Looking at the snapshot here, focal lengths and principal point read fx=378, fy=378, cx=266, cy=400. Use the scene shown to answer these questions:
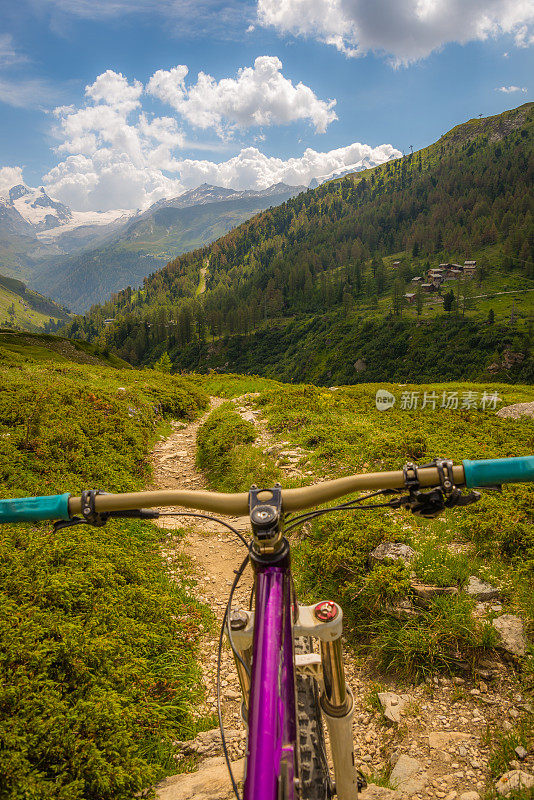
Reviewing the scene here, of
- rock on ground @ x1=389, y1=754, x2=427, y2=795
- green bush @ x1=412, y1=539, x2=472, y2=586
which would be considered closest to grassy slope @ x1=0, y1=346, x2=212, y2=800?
rock on ground @ x1=389, y1=754, x2=427, y2=795

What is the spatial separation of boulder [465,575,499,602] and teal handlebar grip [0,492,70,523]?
632 cm

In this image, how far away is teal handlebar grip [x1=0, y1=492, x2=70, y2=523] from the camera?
245cm

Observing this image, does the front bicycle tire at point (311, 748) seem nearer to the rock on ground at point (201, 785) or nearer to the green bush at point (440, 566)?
the rock on ground at point (201, 785)

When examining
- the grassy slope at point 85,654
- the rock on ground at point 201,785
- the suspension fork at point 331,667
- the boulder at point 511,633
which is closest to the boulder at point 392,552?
the boulder at point 511,633

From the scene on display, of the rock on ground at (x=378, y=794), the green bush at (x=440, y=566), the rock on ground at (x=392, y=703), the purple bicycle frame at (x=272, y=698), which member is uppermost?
the purple bicycle frame at (x=272, y=698)

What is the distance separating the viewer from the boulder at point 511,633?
5.16 m

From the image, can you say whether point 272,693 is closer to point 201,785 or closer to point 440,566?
point 201,785

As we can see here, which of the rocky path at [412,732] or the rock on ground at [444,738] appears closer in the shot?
the rocky path at [412,732]

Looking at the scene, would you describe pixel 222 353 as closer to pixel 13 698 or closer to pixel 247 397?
pixel 247 397

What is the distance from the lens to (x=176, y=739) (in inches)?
191

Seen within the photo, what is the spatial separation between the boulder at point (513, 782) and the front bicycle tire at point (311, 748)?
7.05 feet

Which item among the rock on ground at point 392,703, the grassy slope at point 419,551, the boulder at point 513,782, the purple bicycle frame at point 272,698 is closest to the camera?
the purple bicycle frame at point 272,698

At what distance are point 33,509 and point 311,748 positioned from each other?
111 inches

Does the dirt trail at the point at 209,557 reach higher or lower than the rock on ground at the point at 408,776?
lower
